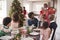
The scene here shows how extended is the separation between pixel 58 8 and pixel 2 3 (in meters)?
2.31

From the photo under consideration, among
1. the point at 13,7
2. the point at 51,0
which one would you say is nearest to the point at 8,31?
the point at 13,7

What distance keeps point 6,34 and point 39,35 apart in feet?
2.50

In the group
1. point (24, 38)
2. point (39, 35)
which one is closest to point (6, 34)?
point (24, 38)

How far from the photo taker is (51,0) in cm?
806

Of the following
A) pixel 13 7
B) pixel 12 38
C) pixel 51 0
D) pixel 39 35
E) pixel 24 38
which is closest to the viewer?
pixel 12 38

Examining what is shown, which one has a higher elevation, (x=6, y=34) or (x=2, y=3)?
(x=2, y=3)

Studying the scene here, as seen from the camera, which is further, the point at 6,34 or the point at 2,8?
the point at 2,8

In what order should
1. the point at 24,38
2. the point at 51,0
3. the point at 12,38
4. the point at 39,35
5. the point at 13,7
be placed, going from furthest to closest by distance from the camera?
the point at 51,0, the point at 13,7, the point at 39,35, the point at 24,38, the point at 12,38

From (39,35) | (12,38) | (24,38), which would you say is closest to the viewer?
(12,38)

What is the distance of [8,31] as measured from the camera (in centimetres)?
387

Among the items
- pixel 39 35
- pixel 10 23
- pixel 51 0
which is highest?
pixel 51 0

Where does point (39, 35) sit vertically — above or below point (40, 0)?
below

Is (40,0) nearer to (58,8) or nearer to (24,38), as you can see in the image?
(58,8)

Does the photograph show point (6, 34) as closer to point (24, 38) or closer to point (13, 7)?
point (24, 38)
